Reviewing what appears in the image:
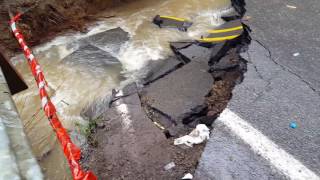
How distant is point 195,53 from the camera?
480 centimetres

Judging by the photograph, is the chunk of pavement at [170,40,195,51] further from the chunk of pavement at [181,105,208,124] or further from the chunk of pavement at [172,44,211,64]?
the chunk of pavement at [181,105,208,124]

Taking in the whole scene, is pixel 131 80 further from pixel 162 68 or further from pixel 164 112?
pixel 164 112

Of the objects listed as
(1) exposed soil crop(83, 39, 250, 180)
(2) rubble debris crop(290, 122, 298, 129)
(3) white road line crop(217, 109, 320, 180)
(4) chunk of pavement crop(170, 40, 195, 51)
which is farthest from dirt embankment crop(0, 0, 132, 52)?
(2) rubble debris crop(290, 122, 298, 129)

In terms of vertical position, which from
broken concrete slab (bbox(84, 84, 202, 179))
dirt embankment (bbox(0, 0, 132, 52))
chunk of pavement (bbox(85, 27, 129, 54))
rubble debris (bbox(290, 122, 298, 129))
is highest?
dirt embankment (bbox(0, 0, 132, 52))

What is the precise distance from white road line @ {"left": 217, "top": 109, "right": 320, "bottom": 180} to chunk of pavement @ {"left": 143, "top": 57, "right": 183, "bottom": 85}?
1.33 meters

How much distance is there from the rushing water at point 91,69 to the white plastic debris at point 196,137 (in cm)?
128

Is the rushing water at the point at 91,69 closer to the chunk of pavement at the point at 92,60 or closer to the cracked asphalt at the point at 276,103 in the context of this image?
the chunk of pavement at the point at 92,60

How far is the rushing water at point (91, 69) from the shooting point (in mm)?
3975

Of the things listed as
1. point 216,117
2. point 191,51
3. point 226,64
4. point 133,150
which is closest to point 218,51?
point 226,64

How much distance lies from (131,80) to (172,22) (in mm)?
1807

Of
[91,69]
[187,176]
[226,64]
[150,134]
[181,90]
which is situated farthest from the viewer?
[91,69]

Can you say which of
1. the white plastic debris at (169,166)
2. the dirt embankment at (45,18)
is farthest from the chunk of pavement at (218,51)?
→ the dirt embankment at (45,18)

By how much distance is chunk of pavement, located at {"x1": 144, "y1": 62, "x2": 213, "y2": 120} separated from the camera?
372 centimetres

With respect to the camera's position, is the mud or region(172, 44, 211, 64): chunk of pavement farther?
region(172, 44, 211, 64): chunk of pavement
